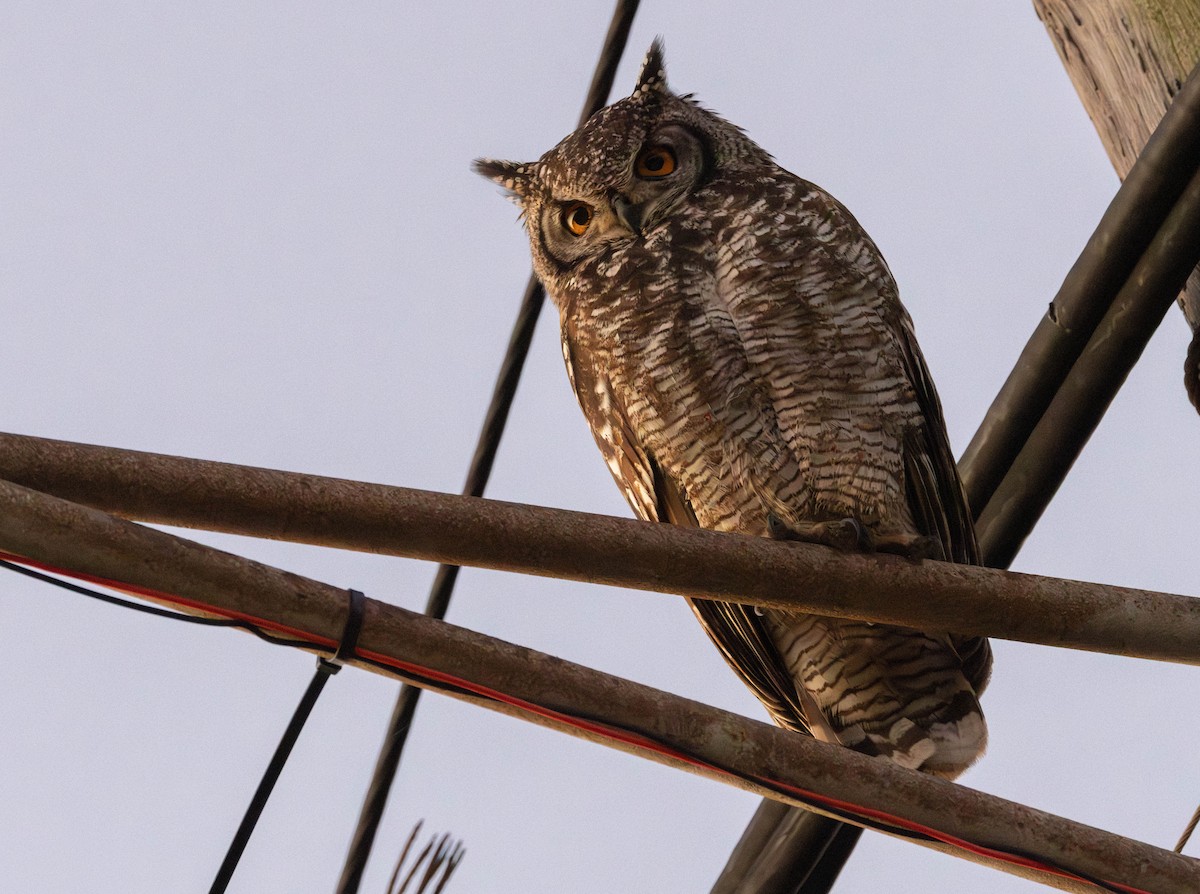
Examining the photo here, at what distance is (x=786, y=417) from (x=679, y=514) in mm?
491

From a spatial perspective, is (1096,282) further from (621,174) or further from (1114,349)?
(621,174)

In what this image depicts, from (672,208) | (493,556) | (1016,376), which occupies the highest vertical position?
(672,208)

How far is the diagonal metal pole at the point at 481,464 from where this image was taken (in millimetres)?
2852

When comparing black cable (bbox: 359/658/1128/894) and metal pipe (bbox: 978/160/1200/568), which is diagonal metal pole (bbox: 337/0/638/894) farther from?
metal pipe (bbox: 978/160/1200/568)

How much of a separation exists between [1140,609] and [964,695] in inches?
47.4

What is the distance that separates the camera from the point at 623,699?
1905 millimetres

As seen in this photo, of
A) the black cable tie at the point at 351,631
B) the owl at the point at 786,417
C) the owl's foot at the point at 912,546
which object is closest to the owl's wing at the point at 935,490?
the owl at the point at 786,417

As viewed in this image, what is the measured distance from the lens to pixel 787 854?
2576 mm

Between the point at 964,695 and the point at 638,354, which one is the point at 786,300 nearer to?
the point at 638,354

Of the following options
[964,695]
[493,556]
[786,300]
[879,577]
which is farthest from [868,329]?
[493,556]

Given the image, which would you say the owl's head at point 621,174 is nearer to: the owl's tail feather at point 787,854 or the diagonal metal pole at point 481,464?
the diagonal metal pole at point 481,464

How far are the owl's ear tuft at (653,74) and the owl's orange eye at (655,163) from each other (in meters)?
0.45

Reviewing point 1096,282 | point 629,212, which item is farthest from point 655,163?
point 1096,282

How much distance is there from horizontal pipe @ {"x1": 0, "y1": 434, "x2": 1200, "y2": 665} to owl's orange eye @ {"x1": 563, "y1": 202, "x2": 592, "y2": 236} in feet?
6.34
